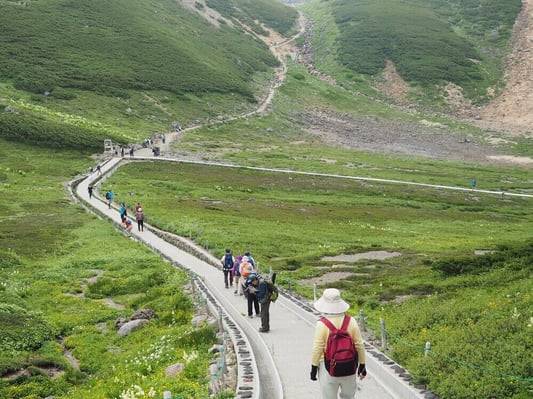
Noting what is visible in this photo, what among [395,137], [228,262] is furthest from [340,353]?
[395,137]

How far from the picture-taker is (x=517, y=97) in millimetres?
151250

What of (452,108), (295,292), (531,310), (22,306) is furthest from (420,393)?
(452,108)

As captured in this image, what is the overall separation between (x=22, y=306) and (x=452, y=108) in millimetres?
144868

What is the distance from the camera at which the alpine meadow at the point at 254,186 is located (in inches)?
742

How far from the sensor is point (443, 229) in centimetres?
5784

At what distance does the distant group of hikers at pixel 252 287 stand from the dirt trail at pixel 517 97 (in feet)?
398

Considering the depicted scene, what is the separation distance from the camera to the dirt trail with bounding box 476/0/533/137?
Result: 456 ft

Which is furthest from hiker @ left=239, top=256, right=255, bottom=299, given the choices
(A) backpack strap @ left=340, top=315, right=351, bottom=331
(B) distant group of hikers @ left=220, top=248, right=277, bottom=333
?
(A) backpack strap @ left=340, top=315, right=351, bottom=331

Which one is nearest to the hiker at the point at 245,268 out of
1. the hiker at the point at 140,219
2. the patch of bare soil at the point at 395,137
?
the hiker at the point at 140,219

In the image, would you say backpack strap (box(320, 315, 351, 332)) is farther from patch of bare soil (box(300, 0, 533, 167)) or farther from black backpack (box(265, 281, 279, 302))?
patch of bare soil (box(300, 0, 533, 167))

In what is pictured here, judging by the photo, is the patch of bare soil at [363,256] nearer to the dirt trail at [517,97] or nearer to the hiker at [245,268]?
the hiker at [245,268]

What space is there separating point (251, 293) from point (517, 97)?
495ft

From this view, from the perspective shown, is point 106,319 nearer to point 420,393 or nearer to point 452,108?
point 420,393

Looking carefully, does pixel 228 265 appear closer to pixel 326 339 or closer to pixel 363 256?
pixel 363 256
